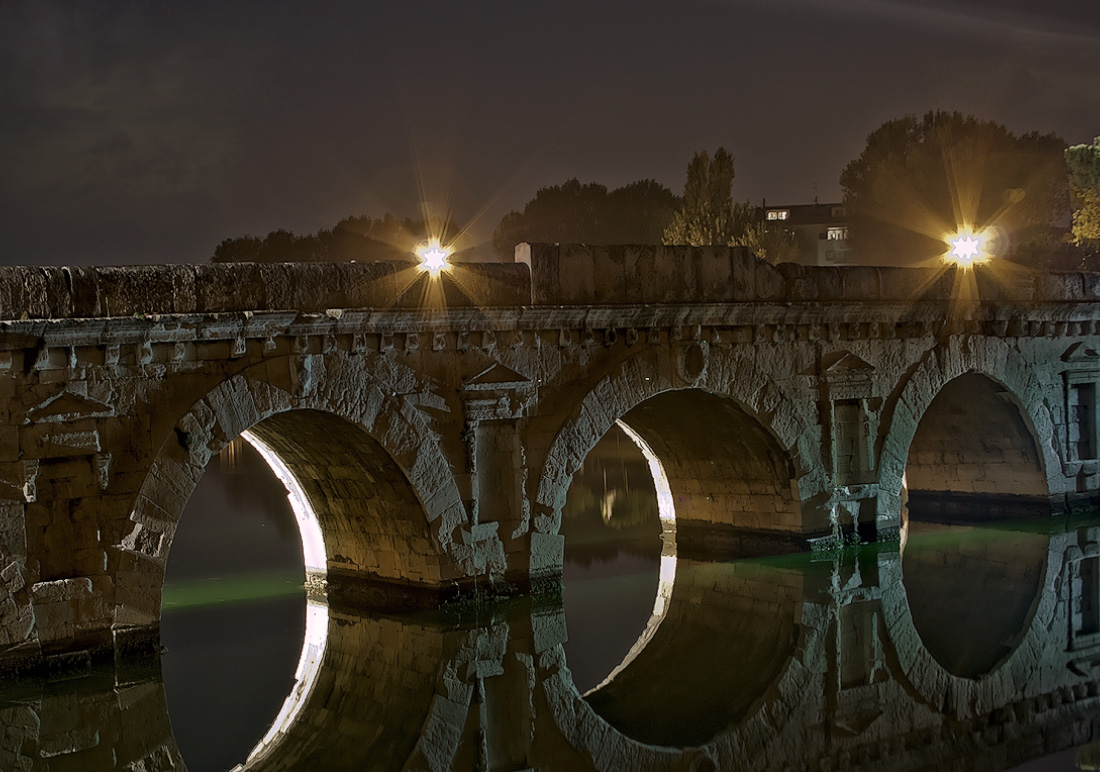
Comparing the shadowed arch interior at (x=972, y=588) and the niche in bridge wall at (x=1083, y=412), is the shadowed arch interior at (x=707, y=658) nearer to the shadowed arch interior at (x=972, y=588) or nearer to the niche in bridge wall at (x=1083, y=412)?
the shadowed arch interior at (x=972, y=588)

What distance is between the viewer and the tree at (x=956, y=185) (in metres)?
44.6

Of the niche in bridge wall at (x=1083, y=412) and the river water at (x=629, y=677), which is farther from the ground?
the niche in bridge wall at (x=1083, y=412)

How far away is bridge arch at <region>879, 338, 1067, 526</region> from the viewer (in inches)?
596

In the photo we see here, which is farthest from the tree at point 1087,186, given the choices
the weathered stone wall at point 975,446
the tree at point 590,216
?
the weathered stone wall at point 975,446

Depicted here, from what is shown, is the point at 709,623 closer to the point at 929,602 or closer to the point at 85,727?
the point at 929,602

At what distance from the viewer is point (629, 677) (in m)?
10.7

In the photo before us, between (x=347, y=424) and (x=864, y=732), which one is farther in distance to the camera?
(x=347, y=424)

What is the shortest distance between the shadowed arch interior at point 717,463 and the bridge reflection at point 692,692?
1.27 meters

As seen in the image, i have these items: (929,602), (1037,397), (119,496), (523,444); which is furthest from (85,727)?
(1037,397)

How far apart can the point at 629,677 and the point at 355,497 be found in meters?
3.46

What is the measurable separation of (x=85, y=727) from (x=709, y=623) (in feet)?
19.8

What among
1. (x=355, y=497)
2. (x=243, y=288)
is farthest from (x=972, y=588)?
(x=243, y=288)

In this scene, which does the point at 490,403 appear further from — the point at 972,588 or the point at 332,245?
the point at 332,245

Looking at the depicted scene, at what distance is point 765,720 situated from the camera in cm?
935
